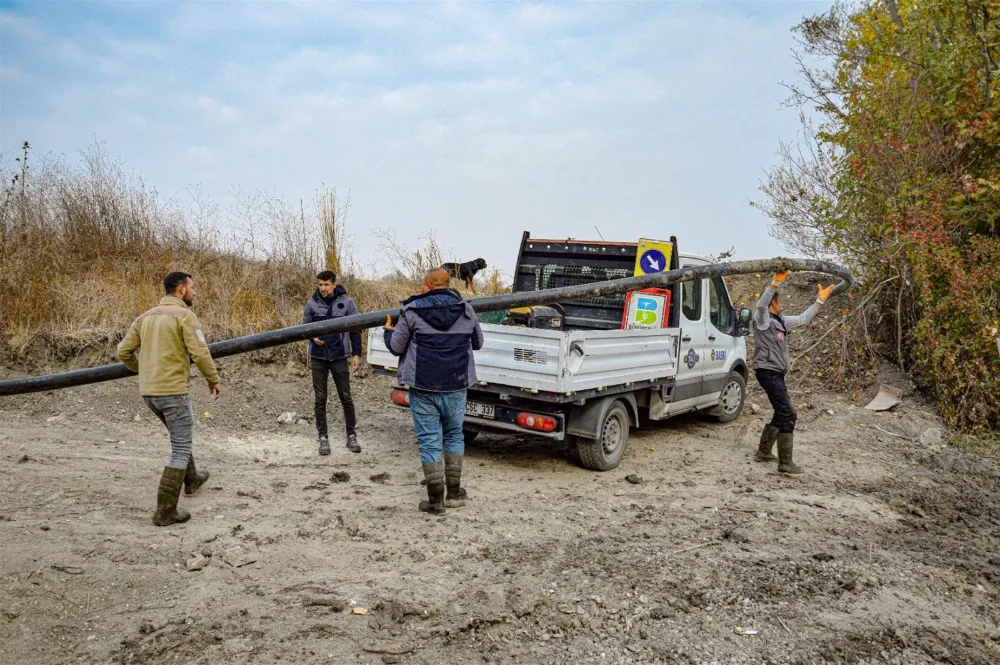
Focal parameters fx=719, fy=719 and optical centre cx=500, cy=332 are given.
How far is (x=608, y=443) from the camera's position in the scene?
7160 mm

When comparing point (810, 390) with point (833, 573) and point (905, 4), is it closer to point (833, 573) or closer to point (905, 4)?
point (905, 4)

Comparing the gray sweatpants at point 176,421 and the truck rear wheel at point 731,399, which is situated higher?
the gray sweatpants at point 176,421

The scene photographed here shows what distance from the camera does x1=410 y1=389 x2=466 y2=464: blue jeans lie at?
5652 millimetres

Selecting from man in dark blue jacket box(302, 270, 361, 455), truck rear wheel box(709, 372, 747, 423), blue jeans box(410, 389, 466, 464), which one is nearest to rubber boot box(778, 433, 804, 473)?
truck rear wheel box(709, 372, 747, 423)

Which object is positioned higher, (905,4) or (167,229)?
(905,4)

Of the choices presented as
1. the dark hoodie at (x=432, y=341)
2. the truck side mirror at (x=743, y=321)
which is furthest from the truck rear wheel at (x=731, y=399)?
the dark hoodie at (x=432, y=341)

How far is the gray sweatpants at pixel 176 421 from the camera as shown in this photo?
5.22m

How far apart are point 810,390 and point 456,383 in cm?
816

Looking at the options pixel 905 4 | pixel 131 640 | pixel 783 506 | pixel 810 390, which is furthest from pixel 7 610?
pixel 905 4

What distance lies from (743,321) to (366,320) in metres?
5.40

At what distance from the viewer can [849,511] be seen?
6.05 metres

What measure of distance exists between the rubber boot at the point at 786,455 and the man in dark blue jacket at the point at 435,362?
354cm

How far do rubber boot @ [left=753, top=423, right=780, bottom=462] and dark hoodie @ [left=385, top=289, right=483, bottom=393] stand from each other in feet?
12.3

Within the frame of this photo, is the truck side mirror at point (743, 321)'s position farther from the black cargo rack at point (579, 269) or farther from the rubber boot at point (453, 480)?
the rubber boot at point (453, 480)
